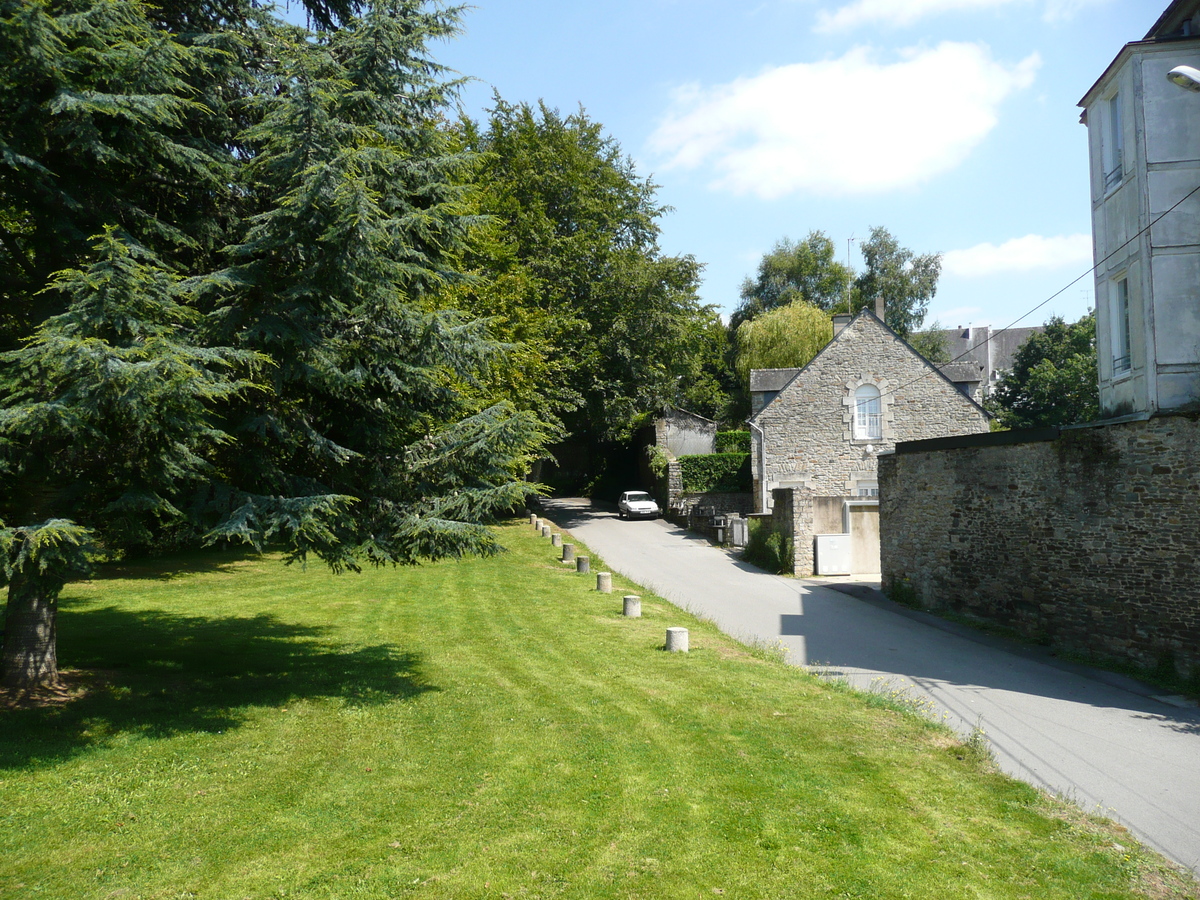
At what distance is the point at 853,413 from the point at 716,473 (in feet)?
23.9

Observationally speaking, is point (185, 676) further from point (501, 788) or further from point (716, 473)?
point (716, 473)

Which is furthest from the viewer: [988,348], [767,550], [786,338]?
[988,348]

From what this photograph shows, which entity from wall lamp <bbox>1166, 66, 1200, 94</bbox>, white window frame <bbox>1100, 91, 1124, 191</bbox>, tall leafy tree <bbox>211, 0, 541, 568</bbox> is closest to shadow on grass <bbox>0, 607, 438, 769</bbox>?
tall leafy tree <bbox>211, 0, 541, 568</bbox>

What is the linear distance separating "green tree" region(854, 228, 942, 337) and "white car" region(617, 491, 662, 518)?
85.0ft

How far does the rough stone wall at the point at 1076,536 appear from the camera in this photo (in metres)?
11.0

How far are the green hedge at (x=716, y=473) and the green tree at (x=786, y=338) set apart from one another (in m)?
9.17

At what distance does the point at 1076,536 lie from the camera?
41.9 feet

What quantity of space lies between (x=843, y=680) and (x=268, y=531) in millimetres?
7551

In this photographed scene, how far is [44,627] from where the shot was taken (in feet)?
27.5

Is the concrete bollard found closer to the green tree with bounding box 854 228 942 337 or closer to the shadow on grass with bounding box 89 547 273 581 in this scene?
the shadow on grass with bounding box 89 547 273 581

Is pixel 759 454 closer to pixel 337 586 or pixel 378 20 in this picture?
pixel 337 586

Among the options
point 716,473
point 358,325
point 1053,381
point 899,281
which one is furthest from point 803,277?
point 358,325

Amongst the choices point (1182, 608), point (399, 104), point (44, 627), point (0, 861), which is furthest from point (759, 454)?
point (0, 861)

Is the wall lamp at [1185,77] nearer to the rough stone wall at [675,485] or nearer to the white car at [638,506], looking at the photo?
the rough stone wall at [675,485]
